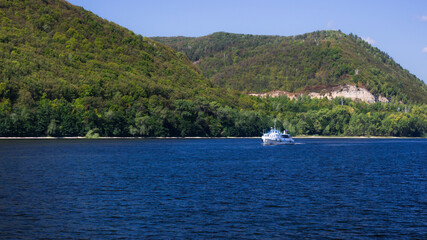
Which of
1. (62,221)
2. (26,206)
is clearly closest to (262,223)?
(62,221)

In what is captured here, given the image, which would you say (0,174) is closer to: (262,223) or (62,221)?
(62,221)

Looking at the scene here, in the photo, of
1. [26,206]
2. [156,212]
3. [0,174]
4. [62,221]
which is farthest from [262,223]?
[0,174]

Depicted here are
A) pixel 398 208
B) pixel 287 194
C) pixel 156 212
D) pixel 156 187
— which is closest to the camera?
pixel 156 212

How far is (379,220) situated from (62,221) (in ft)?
99.8

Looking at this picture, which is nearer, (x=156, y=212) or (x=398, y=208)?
(x=156, y=212)

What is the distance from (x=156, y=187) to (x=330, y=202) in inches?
962

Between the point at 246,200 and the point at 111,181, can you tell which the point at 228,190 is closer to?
the point at 246,200

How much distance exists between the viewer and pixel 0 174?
3145 inches

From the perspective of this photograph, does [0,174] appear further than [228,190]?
Yes

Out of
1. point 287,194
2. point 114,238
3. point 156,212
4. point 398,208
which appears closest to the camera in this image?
point 114,238

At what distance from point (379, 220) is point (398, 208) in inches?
302

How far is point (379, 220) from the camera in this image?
48094 millimetres

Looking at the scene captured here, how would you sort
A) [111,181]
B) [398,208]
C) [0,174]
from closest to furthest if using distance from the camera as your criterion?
[398,208], [111,181], [0,174]

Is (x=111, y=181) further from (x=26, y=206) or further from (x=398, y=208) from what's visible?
(x=398, y=208)
